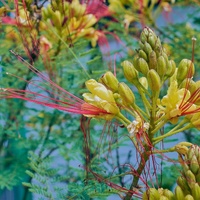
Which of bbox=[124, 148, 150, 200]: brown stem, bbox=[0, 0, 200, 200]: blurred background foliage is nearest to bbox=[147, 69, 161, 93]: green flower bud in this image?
bbox=[124, 148, 150, 200]: brown stem

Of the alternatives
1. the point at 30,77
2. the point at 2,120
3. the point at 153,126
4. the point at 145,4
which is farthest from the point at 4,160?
the point at 153,126

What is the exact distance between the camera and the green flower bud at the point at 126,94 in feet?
3.38

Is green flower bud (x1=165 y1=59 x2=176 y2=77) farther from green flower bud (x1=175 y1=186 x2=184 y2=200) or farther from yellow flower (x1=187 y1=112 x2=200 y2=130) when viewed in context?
green flower bud (x1=175 y1=186 x2=184 y2=200)

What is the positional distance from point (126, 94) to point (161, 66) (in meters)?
0.08

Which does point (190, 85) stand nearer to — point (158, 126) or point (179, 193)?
point (158, 126)

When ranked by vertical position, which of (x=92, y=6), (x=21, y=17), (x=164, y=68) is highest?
(x=92, y=6)

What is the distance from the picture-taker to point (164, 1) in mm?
2053

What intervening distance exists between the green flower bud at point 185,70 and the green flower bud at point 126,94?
109mm

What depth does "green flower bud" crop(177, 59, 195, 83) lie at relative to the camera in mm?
1059

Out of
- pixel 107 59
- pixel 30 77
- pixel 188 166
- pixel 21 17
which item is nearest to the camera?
pixel 188 166

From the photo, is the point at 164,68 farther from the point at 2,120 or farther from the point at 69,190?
the point at 2,120

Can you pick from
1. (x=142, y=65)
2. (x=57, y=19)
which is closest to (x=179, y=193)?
(x=142, y=65)

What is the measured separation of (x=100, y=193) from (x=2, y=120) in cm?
67

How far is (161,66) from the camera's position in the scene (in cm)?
103
